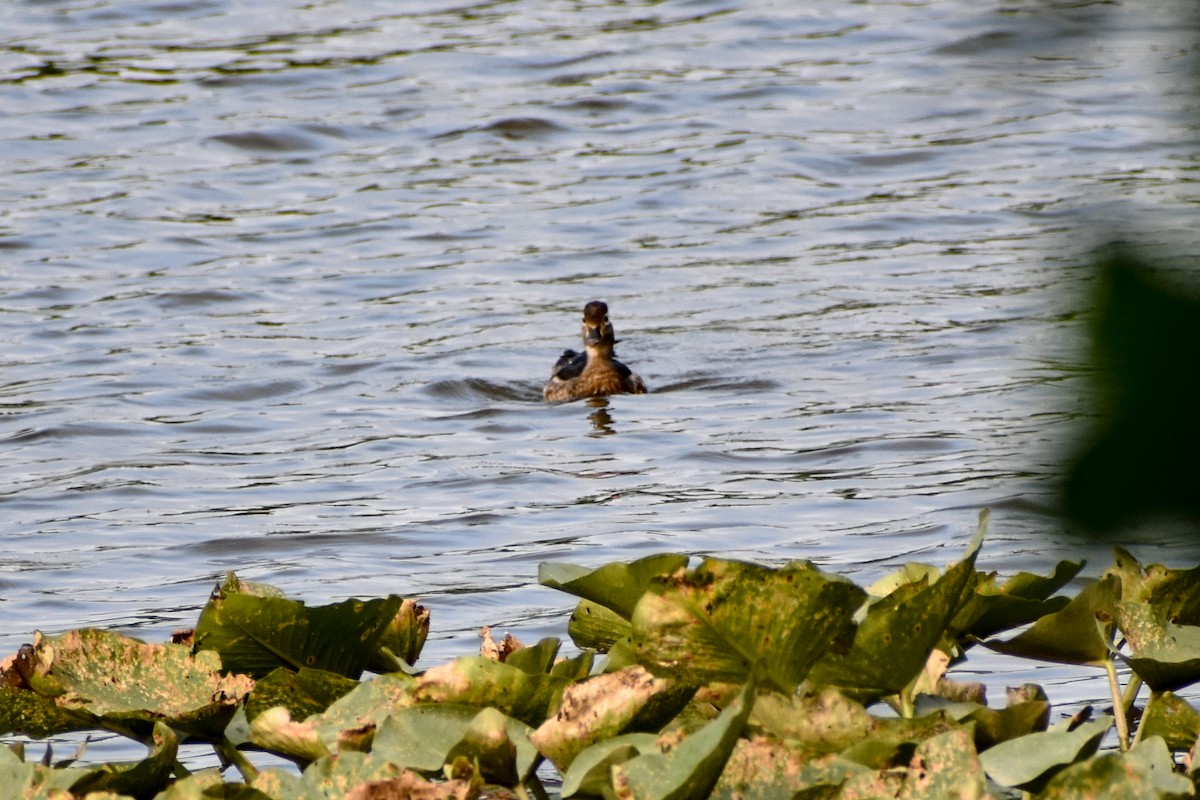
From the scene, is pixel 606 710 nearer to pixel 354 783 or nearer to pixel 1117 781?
pixel 354 783

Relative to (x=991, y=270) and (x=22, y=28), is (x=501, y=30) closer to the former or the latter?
(x=22, y=28)

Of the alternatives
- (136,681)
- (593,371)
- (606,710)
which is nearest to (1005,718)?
(606,710)

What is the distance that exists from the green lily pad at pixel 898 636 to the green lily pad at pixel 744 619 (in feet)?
0.16

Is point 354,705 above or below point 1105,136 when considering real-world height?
above

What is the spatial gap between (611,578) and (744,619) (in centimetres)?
41

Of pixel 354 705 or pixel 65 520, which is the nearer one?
pixel 354 705

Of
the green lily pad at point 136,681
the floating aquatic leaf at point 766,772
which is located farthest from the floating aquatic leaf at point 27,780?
the floating aquatic leaf at point 766,772

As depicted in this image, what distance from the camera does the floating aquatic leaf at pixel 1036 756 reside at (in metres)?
2.39

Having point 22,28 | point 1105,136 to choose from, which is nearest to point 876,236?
point 1105,136

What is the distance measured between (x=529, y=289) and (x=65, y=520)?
4850 millimetres

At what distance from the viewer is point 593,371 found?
9.38 meters

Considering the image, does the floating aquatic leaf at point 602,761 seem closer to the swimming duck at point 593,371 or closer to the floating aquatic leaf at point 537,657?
the floating aquatic leaf at point 537,657

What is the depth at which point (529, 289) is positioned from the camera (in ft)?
37.4

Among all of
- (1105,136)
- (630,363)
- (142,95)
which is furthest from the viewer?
(142,95)
